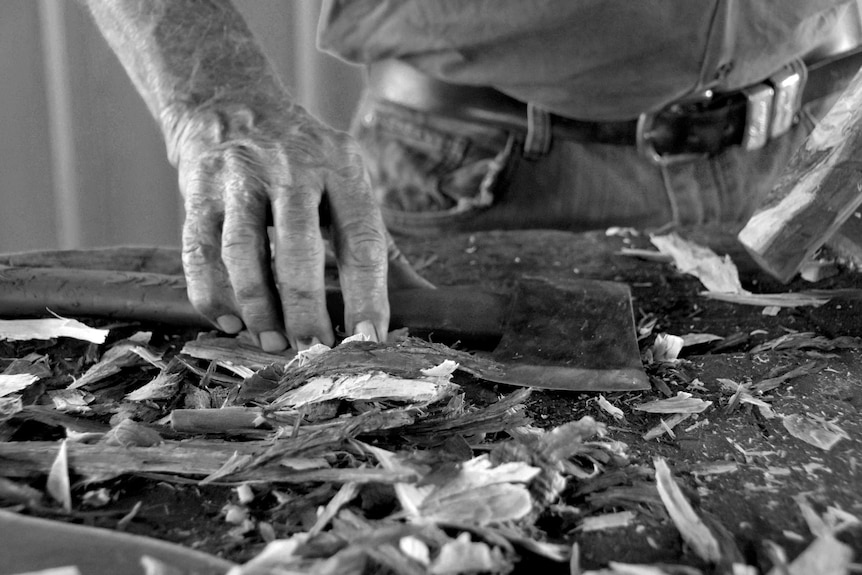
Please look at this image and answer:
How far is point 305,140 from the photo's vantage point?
47.2 inches

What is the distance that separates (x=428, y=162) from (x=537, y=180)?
1.00 feet

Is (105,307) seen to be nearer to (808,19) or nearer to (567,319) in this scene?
(567,319)

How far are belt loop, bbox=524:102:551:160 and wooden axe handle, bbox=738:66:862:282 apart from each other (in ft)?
2.24

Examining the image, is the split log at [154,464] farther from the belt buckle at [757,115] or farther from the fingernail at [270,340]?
the belt buckle at [757,115]

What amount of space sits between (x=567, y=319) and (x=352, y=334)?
36 centimetres

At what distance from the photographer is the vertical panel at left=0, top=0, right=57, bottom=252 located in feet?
11.8

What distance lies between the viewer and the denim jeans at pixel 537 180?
178 centimetres

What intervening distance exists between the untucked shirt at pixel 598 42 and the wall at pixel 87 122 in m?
2.14

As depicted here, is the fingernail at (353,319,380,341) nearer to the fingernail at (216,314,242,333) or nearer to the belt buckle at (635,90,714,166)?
the fingernail at (216,314,242,333)

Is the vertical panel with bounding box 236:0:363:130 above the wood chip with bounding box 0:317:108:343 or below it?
above

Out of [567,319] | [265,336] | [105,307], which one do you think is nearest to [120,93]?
[105,307]

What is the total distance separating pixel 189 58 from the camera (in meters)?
1.36

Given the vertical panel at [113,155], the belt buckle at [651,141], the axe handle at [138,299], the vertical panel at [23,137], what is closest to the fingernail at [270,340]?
the axe handle at [138,299]

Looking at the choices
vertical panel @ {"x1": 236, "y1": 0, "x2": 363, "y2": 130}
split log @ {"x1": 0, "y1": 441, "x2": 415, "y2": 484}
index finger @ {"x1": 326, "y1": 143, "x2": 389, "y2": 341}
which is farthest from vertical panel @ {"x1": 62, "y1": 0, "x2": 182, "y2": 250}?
split log @ {"x1": 0, "y1": 441, "x2": 415, "y2": 484}
